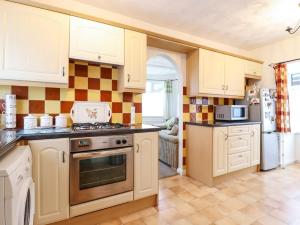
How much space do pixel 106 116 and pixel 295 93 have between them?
3454mm

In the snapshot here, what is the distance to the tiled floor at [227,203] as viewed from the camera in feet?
5.84

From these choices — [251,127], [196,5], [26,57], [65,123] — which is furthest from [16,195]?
[251,127]

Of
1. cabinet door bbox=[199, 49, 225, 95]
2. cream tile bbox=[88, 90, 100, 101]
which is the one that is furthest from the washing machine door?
cabinet door bbox=[199, 49, 225, 95]

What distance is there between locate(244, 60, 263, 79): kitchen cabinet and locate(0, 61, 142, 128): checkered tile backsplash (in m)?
2.17

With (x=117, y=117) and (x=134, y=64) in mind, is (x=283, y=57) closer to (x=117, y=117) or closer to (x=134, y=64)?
(x=134, y=64)

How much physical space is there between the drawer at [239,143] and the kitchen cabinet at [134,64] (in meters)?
1.60

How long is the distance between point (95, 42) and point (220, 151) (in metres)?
2.20

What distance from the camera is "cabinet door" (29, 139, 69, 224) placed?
4.75 feet

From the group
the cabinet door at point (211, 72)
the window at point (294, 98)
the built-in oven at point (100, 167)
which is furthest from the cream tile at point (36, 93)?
the window at point (294, 98)

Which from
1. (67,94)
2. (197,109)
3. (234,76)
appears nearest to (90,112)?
(67,94)

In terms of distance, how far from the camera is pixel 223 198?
2.22 meters

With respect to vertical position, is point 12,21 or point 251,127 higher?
point 12,21

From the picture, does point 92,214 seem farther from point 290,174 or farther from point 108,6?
point 290,174

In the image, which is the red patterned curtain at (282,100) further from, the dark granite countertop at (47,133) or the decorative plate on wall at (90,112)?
the decorative plate on wall at (90,112)
